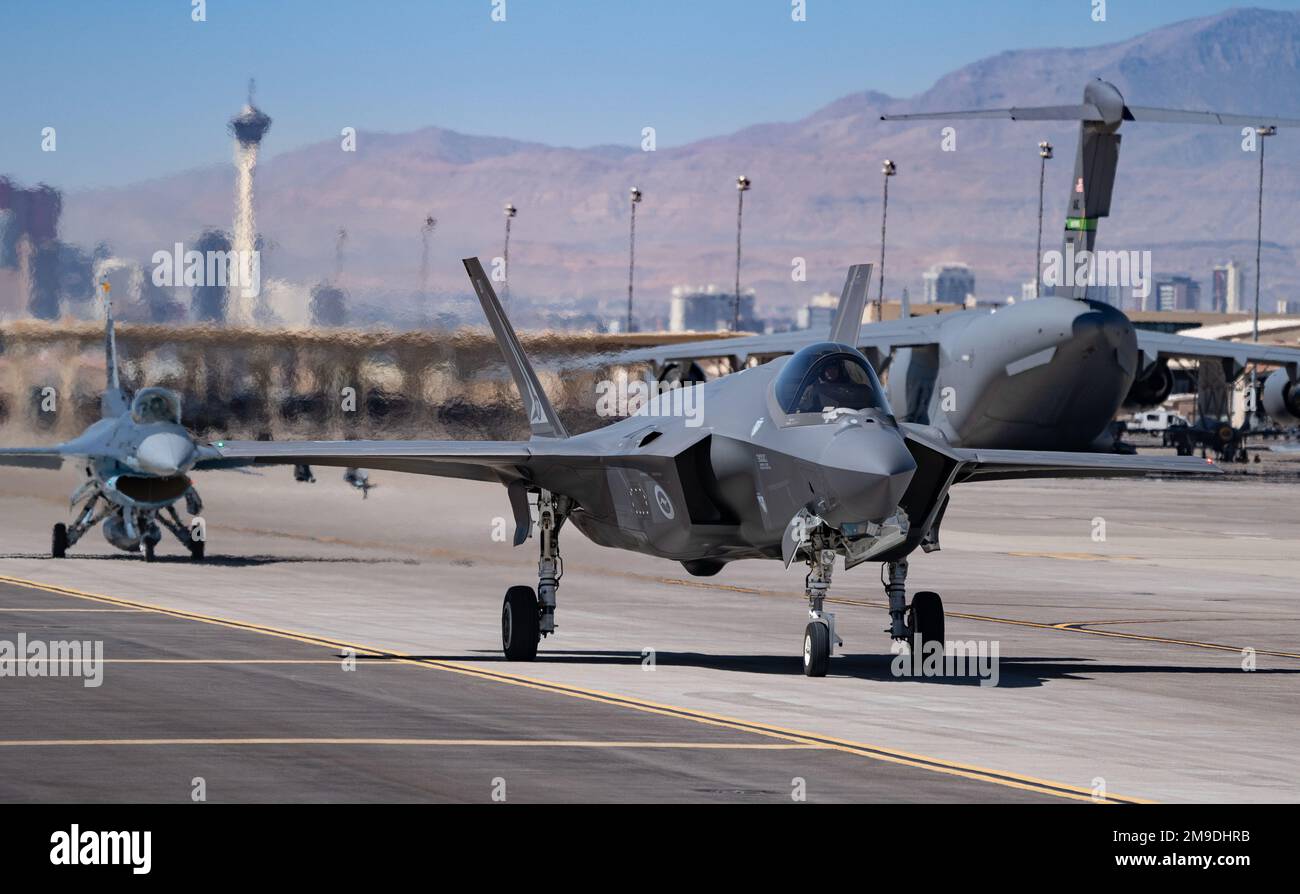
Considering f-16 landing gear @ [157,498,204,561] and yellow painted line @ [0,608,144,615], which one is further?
f-16 landing gear @ [157,498,204,561]

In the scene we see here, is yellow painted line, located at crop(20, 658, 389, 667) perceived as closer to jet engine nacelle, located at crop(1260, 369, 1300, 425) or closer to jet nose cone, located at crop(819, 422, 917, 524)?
jet nose cone, located at crop(819, 422, 917, 524)

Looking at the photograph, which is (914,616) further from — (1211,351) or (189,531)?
(1211,351)

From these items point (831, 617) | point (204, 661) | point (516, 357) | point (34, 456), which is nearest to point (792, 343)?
point (34, 456)

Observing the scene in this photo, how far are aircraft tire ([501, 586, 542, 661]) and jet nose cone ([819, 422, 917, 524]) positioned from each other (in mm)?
4069

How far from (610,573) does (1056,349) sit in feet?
55.6

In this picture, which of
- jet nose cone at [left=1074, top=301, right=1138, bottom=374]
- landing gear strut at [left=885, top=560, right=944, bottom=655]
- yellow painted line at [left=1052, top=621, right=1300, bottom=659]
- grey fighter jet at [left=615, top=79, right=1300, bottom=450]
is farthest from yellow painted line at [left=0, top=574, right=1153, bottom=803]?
jet nose cone at [left=1074, top=301, right=1138, bottom=374]

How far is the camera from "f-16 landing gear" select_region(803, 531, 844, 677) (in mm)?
18047

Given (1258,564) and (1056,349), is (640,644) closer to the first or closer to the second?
(1258,564)

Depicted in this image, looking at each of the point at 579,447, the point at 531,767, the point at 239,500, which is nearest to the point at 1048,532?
the point at 239,500

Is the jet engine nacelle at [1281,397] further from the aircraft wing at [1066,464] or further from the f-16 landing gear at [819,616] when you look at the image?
the f-16 landing gear at [819,616]

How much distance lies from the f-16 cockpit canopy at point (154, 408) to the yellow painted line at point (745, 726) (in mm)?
10714
